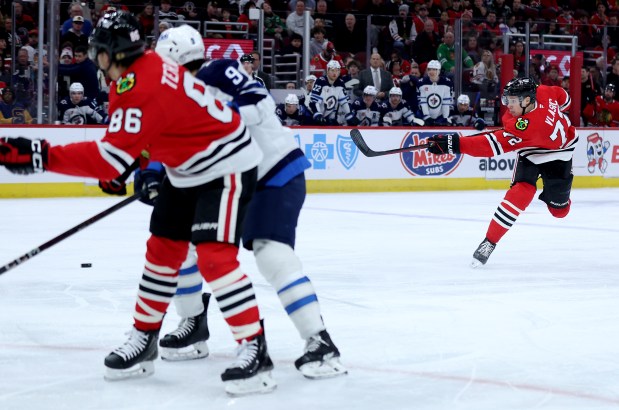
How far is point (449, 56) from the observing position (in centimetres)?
1223

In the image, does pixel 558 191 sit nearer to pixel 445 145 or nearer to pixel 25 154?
pixel 445 145

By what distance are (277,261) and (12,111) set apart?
719 cm

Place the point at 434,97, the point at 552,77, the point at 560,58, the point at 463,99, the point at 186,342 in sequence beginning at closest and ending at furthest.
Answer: the point at 186,342, the point at 434,97, the point at 463,99, the point at 552,77, the point at 560,58

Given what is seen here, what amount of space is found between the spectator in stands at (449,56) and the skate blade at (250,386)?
31.5ft

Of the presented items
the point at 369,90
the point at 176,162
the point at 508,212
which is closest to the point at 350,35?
the point at 369,90

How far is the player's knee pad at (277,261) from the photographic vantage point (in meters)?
3.12

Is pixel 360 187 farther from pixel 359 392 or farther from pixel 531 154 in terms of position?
pixel 359 392

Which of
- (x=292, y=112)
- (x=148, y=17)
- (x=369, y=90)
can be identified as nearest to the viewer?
(x=148, y=17)

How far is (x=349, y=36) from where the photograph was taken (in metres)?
12.1

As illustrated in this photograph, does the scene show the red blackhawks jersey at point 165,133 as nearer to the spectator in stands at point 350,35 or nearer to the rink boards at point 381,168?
the rink boards at point 381,168

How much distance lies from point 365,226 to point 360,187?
349 centimetres

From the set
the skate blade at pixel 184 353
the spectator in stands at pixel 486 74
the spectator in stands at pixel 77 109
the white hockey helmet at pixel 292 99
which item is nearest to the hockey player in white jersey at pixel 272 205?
the skate blade at pixel 184 353

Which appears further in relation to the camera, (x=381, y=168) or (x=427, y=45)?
(x=427, y=45)

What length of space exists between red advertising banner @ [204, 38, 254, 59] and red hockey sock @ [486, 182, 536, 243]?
544 cm
